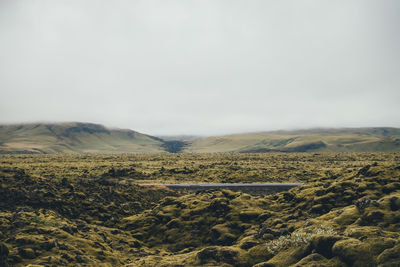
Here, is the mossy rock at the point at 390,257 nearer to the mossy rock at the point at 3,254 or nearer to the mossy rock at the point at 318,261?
the mossy rock at the point at 318,261

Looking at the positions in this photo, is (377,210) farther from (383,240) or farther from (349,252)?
(349,252)

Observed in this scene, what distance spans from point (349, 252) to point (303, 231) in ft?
16.9

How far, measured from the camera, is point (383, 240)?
13.9 m

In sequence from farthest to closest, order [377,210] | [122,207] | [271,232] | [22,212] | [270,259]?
[122,207] < [22,212] < [271,232] < [377,210] < [270,259]

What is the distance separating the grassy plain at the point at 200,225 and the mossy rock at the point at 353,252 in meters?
0.05

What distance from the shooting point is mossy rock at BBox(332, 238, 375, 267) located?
13.0 metres

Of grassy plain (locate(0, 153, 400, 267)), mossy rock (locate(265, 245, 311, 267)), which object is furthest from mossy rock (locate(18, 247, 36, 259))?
mossy rock (locate(265, 245, 311, 267))

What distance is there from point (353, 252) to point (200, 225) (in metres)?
17.2

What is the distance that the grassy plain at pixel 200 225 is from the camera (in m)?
15.7

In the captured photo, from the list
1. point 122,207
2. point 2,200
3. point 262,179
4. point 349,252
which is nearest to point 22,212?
point 2,200

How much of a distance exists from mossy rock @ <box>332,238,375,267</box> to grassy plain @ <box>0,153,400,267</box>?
0.05 m

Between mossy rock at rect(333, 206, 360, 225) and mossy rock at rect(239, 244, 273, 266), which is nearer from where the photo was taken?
mossy rock at rect(239, 244, 273, 266)

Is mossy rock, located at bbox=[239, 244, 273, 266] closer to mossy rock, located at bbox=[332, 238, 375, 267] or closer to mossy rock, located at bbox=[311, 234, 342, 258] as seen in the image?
mossy rock, located at bbox=[311, 234, 342, 258]

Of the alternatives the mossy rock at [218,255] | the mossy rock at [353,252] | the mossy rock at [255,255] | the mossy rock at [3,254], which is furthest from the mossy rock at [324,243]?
the mossy rock at [3,254]
